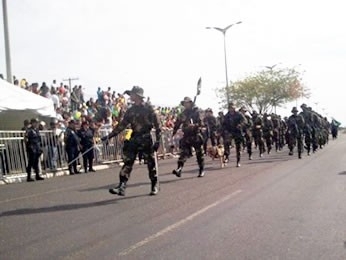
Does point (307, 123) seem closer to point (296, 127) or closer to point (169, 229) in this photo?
point (296, 127)

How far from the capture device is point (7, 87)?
1798 centimetres

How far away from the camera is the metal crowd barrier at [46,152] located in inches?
638

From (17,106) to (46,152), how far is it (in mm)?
1727

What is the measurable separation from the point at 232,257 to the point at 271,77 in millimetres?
65155

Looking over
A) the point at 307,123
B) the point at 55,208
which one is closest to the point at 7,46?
the point at 307,123

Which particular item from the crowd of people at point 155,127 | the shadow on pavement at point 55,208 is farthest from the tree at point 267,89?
the shadow on pavement at point 55,208

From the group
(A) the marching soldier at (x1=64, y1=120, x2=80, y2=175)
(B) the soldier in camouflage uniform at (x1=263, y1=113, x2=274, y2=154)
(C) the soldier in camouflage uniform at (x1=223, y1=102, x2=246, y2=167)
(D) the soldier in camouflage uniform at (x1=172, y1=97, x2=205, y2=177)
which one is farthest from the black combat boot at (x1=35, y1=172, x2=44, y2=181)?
(B) the soldier in camouflage uniform at (x1=263, y1=113, x2=274, y2=154)

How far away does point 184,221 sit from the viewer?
756cm

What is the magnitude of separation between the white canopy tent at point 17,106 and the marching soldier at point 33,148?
1.41 meters

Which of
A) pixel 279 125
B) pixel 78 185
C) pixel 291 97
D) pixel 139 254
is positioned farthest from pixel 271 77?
A: pixel 139 254

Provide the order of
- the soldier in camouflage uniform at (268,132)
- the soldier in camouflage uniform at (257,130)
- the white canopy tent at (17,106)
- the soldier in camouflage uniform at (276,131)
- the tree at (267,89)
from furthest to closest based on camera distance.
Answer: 1. the tree at (267,89)
2. the soldier in camouflage uniform at (276,131)
3. the soldier in camouflage uniform at (268,132)
4. the soldier in camouflage uniform at (257,130)
5. the white canopy tent at (17,106)

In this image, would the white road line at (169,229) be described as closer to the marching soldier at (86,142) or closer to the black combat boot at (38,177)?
the black combat boot at (38,177)

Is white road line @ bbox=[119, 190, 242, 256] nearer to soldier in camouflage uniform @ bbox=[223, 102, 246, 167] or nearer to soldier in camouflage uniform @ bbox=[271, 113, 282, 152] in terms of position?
soldier in camouflage uniform @ bbox=[223, 102, 246, 167]

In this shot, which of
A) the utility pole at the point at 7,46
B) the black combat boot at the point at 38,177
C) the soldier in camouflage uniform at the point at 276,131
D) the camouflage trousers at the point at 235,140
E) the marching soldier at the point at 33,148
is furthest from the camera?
the soldier in camouflage uniform at the point at 276,131
